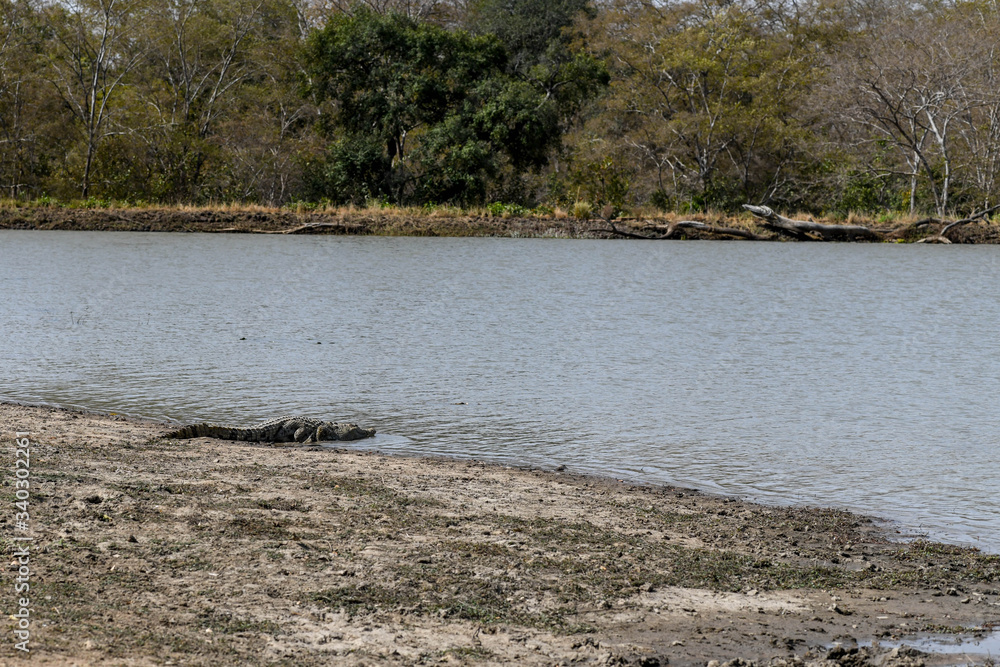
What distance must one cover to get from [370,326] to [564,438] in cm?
783

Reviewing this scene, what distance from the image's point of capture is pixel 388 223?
42.6 m

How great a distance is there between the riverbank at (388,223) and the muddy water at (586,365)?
46.3 feet

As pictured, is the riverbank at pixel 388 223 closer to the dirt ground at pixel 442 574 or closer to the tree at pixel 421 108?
the tree at pixel 421 108

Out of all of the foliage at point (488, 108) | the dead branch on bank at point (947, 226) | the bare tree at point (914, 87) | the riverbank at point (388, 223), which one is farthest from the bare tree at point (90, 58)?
the dead branch on bank at point (947, 226)

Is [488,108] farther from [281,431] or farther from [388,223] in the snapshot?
[281,431]

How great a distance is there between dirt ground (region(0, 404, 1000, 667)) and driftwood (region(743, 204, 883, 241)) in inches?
1358

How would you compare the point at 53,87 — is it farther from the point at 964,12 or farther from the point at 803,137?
the point at 964,12

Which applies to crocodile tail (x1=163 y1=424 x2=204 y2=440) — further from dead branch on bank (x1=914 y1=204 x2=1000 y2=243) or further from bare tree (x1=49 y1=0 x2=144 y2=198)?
bare tree (x1=49 y1=0 x2=144 y2=198)

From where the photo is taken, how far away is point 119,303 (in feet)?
61.6

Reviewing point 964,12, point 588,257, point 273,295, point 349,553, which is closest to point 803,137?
point 964,12

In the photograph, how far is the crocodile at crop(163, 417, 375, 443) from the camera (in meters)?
8.70

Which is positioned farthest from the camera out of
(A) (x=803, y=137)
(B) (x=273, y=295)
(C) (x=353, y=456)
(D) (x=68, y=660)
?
(A) (x=803, y=137)

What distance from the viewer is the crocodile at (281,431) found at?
8695 millimetres

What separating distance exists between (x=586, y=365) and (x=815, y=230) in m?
A: 29.4
